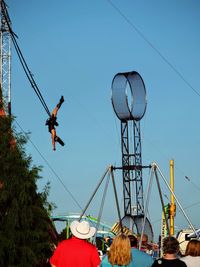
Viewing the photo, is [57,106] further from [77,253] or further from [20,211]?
[77,253]

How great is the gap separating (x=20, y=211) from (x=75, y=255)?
21.0 ft

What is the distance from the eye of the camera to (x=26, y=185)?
1432 cm

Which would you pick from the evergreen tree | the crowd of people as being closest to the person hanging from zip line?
the evergreen tree

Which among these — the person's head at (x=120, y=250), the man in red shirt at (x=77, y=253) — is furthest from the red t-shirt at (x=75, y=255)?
the person's head at (x=120, y=250)

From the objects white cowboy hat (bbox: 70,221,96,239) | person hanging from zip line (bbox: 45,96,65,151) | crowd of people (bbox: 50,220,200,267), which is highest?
person hanging from zip line (bbox: 45,96,65,151)

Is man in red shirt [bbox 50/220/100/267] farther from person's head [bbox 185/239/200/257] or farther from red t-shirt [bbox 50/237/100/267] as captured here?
person's head [bbox 185/239/200/257]

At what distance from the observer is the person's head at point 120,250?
745 centimetres

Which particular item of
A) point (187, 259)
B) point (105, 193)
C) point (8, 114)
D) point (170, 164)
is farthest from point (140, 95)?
point (187, 259)

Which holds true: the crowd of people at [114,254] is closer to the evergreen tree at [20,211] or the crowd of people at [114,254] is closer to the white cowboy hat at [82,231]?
the white cowboy hat at [82,231]

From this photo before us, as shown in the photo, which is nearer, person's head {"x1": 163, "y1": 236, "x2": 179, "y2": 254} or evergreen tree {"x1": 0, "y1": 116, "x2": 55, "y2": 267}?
person's head {"x1": 163, "y1": 236, "x2": 179, "y2": 254}

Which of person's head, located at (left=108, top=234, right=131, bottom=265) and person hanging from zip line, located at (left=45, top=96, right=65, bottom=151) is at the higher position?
person hanging from zip line, located at (left=45, top=96, right=65, bottom=151)

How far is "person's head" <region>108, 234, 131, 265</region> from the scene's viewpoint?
293 inches

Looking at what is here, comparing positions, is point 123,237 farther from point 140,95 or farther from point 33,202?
point 140,95

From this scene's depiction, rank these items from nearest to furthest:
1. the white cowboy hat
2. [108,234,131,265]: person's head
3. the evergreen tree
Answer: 1. [108,234,131,265]: person's head
2. the white cowboy hat
3. the evergreen tree
